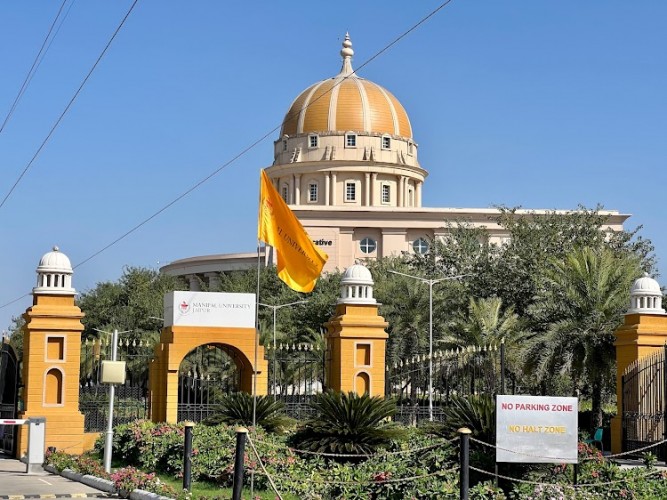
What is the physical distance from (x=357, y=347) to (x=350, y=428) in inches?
322

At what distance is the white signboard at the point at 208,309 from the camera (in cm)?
2808

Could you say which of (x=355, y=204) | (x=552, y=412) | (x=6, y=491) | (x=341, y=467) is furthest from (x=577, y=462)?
(x=355, y=204)

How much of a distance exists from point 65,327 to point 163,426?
5.07 meters

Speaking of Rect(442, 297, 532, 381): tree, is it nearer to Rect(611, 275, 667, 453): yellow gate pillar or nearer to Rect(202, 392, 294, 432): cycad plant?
Rect(611, 275, 667, 453): yellow gate pillar

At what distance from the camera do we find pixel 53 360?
2728cm

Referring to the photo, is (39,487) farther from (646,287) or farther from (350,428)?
(646,287)

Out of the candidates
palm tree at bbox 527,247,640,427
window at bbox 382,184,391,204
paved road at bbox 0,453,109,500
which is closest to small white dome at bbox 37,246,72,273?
paved road at bbox 0,453,109,500

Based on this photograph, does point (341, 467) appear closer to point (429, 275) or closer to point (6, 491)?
point (6, 491)

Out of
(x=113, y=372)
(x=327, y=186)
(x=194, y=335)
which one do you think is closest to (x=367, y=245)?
(x=327, y=186)

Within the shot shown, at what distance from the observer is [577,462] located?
53.3ft

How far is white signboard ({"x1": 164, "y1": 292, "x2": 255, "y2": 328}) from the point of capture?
28.1m

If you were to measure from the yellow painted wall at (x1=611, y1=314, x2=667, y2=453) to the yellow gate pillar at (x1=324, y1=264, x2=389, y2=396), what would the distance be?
5.69 metres

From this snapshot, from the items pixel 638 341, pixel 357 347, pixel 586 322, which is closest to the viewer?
pixel 638 341

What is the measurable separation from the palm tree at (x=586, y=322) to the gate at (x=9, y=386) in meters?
12.9
